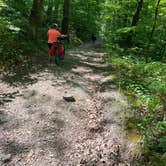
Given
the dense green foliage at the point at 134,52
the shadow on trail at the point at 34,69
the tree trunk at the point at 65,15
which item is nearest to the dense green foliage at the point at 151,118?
the dense green foliage at the point at 134,52

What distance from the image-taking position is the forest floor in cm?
493

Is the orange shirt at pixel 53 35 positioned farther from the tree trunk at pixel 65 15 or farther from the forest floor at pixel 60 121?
the tree trunk at pixel 65 15

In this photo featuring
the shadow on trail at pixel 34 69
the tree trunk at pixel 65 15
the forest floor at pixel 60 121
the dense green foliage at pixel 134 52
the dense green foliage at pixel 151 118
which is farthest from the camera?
the tree trunk at pixel 65 15

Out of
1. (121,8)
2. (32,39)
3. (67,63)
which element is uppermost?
(121,8)

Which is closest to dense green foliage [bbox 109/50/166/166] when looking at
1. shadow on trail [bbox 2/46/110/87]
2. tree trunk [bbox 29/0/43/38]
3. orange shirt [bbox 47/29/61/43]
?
shadow on trail [bbox 2/46/110/87]

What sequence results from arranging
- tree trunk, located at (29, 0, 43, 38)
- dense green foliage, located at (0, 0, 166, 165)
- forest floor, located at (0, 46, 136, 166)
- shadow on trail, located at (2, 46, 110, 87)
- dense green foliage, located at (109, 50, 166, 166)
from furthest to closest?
1. tree trunk, located at (29, 0, 43, 38)
2. shadow on trail, located at (2, 46, 110, 87)
3. dense green foliage, located at (0, 0, 166, 165)
4. forest floor, located at (0, 46, 136, 166)
5. dense green foliage, located at (109, 50, 166, 166)

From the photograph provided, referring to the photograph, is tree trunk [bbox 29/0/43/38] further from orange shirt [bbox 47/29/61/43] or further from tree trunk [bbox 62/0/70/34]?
tree trunk [bbox 62/0/70/34]

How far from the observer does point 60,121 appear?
6328 mm

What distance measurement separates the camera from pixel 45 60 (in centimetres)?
1202

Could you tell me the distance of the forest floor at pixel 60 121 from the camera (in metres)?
4.93

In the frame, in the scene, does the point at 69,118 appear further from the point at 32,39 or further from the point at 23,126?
the point at 32,39

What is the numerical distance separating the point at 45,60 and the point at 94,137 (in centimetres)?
695

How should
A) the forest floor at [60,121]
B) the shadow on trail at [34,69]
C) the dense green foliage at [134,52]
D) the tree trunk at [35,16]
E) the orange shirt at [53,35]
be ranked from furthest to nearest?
1. the tree trunk at [35,16]
2. the orange shirt at [53,35]
3. the shadow on trail at [34,69]
4. the dense green foliage at [134,52]
5. the forest floor at [60,121]

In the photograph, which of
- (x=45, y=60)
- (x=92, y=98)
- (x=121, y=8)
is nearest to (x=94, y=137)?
(x=92, y=98)
